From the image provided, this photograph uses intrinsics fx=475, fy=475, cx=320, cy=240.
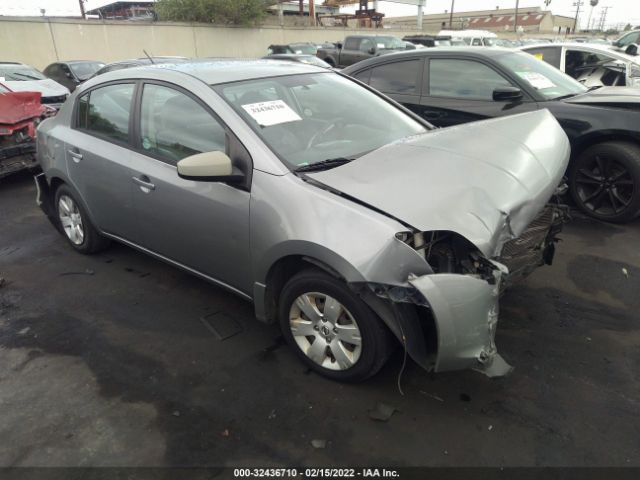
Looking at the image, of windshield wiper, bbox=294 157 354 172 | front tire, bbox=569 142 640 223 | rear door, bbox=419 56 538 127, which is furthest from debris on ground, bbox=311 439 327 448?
rear door, bbox=419 56 538 127

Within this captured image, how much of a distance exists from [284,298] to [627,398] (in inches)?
74.8

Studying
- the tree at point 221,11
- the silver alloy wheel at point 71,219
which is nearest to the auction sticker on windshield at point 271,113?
the silver alloy wheel at point 71,219

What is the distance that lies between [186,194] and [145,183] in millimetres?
440

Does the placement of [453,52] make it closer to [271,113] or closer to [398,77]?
[398,77]

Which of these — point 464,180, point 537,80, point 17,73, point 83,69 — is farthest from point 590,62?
point 83,69

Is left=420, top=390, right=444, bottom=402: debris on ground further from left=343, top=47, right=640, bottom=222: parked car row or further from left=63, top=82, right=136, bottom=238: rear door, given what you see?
left=343, top=47, right=640, bottom=222: parked car row

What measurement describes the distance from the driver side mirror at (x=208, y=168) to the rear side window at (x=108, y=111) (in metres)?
1.10

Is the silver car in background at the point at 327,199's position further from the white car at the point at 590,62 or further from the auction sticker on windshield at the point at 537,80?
the white car at the point at 590,62

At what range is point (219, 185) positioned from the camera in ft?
9.25

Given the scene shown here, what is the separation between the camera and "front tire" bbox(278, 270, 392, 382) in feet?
7.89

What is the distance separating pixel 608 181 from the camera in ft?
15.2

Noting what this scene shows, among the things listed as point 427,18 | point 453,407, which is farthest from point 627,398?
point 427,18

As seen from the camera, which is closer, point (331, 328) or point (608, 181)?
point (331, 328)

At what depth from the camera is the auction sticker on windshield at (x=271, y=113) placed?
2.86 m
